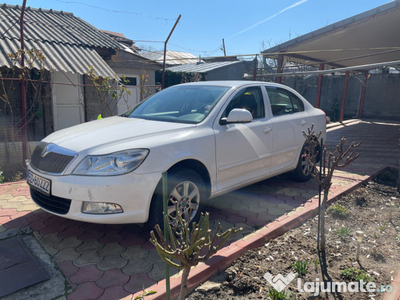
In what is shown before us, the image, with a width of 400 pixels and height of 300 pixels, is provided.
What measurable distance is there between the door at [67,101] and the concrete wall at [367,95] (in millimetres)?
14049

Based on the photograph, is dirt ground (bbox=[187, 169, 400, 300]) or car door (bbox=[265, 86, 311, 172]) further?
car door (bbox=[265, 86, 311, 172])

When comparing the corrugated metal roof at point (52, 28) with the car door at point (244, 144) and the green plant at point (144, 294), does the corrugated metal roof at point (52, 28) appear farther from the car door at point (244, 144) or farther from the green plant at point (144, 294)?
the green plant at point (144, 294)

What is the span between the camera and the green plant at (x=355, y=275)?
2738mm

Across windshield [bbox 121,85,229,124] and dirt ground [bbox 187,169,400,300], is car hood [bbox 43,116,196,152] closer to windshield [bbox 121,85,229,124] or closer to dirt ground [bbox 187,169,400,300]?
windshield [bbox 121,85,229,124]

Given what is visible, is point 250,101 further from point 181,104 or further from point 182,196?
point 182,196

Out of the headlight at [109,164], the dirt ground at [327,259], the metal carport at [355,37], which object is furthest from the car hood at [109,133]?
the metal carport at [355,37]

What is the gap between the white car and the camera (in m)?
2.93

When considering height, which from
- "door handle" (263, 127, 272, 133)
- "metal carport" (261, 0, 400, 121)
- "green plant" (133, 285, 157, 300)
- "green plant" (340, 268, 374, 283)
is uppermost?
"metal carport" (261, 0, 400, 121)

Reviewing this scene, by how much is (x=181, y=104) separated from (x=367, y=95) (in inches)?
695

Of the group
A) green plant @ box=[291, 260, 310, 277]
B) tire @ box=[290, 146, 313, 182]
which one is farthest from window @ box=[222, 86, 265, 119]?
Result: green plant @ box=[291, 260, 310, 277]

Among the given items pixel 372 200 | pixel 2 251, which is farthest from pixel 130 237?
pixel 372 200

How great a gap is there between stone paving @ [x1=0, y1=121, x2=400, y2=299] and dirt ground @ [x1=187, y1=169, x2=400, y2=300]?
0.43m

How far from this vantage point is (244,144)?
400 centimetres

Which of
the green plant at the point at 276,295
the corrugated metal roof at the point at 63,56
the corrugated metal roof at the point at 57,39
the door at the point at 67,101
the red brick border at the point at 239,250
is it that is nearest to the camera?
the green plant at the point at 276,295
